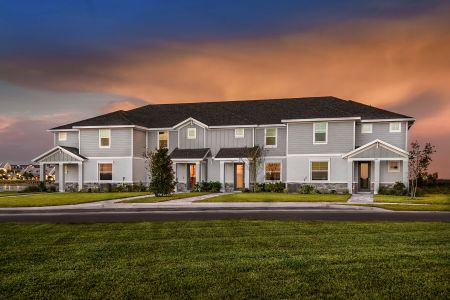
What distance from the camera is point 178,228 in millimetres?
13477

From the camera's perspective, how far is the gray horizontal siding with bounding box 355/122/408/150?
3456 centimetres

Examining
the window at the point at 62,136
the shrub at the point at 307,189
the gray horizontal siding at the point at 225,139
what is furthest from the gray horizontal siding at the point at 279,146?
the window at the point at 62,136

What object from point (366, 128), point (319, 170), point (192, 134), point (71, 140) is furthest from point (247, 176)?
point (71, 140)

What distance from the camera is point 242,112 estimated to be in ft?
133

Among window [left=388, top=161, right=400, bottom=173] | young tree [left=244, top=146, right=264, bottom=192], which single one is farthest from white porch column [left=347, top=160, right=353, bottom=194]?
young tree [left=244, top=146, right=264, bottom=192]

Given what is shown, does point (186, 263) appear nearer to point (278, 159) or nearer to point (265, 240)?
point (265, 240)

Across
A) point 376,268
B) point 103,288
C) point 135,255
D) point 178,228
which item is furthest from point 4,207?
point 376,268

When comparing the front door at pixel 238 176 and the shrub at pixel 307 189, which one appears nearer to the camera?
the shrub at pixel 307 189

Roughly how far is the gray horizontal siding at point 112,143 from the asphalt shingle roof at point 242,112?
801 mm

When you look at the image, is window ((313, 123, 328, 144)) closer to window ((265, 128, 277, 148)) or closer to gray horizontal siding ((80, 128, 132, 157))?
window ((265, 128, 277, 148))

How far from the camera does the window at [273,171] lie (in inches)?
1464

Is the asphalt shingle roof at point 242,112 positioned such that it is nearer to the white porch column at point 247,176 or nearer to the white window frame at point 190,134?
the white window frame at point 190,134

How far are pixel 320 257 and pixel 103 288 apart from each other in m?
4.46

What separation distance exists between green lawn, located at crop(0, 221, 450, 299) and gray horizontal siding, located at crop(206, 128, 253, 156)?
24.8 meters
